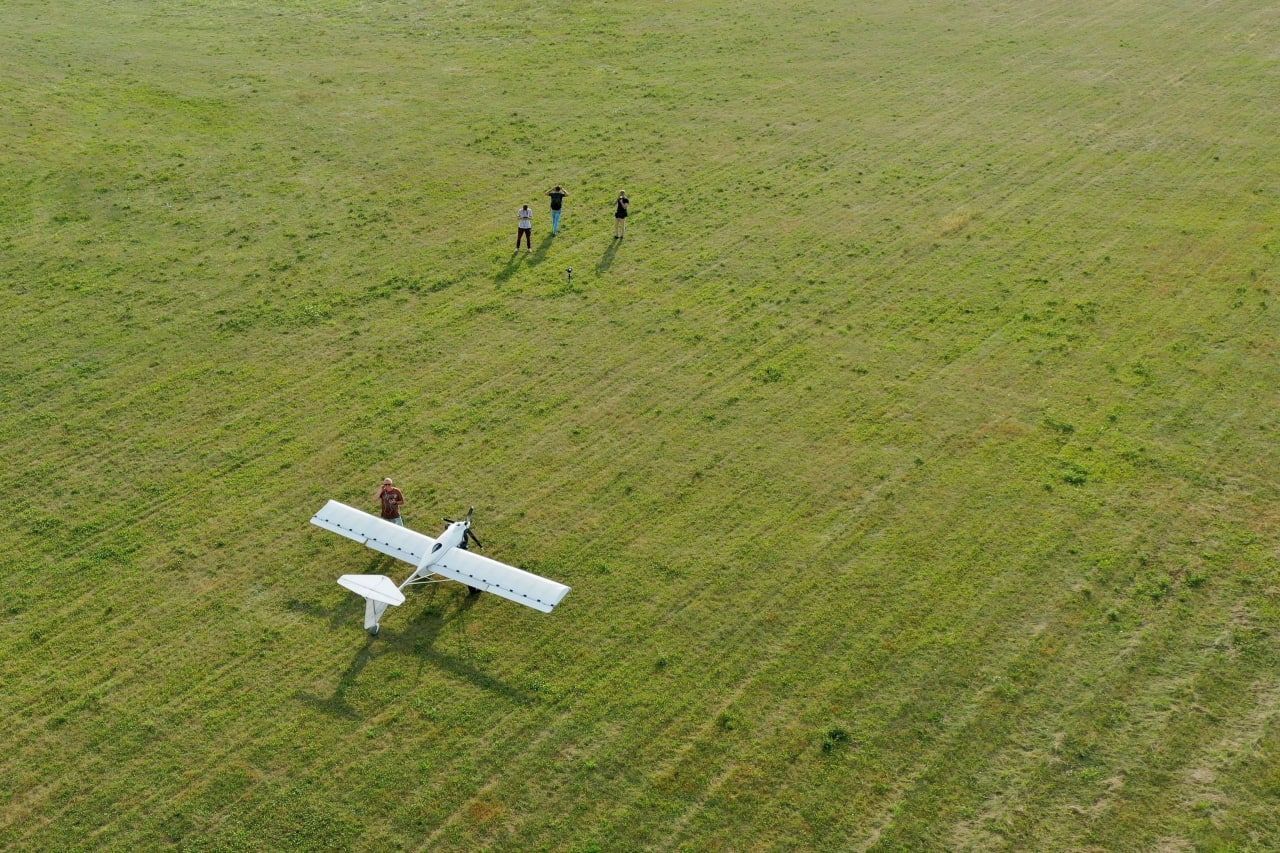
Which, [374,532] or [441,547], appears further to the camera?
[374,532]

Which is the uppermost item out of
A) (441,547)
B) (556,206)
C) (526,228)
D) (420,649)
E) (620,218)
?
(556,206)

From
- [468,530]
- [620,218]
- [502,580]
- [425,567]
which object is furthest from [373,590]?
[620,218]

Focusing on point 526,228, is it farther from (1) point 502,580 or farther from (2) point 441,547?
(1) point 502,580

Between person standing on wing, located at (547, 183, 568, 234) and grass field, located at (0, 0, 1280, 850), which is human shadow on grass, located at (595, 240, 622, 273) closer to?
grass field, located at (0, 0, 1280, 850)

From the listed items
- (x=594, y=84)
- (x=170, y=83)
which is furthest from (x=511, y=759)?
(x=170, y=83)

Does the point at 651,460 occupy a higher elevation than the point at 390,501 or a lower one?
lower

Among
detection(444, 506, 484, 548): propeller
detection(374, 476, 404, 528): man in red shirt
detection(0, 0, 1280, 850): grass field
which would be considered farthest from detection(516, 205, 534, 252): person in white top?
detection(374, 476, 404, 528): man in red shirt

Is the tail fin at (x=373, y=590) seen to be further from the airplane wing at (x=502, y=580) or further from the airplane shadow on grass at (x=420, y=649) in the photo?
the airplane wing at (x=502, y=580)
